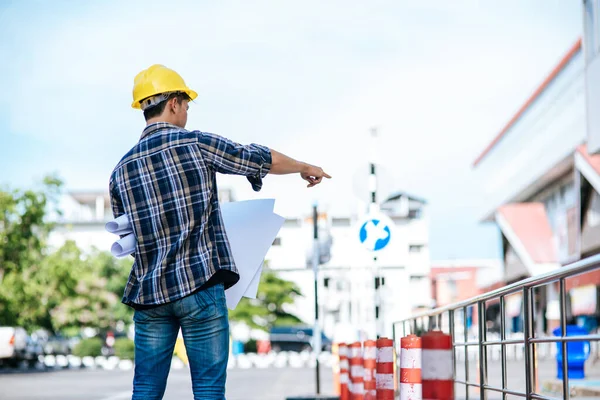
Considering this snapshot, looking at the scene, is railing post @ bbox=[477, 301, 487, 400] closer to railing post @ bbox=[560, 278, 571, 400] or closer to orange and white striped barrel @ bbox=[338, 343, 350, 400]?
railing post @ bbox=[560, 278, 571, 400]

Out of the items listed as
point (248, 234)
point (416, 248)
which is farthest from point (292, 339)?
point (248, 234)

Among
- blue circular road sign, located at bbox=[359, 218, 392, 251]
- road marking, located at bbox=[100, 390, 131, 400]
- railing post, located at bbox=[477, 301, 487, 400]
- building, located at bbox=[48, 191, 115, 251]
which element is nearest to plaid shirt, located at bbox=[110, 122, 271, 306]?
railing post, located at bbox=[477, 301, 487, 400]

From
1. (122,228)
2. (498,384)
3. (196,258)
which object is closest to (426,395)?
(196,258)

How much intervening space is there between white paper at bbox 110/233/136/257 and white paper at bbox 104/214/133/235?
0.03 metres

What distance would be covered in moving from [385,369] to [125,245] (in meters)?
3.40

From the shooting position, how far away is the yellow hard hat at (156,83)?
14.9 feet

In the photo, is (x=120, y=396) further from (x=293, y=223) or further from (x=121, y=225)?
(x=293, y=223)

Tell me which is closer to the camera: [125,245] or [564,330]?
[125,245]

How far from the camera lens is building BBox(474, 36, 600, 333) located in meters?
45.0

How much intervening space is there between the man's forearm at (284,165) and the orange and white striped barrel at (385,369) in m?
3.02

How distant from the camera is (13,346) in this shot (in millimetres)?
35469

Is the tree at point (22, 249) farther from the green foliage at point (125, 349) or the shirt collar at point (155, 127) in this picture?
the shirt collar at point (155, 127)

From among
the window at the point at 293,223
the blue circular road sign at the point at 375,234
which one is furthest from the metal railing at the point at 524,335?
the window at the point at 293,223

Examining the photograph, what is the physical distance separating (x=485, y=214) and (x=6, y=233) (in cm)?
4377
